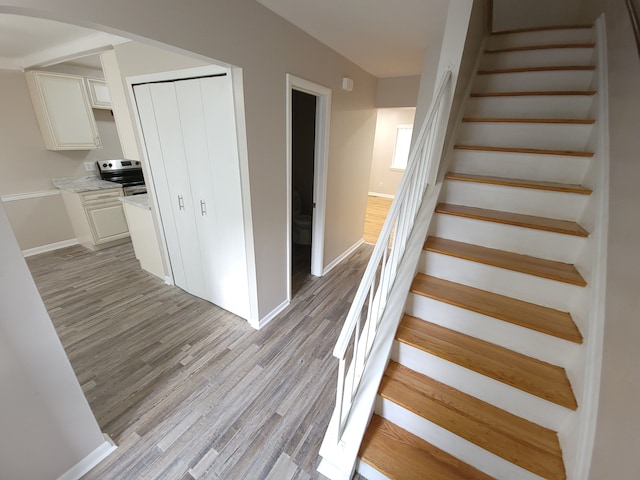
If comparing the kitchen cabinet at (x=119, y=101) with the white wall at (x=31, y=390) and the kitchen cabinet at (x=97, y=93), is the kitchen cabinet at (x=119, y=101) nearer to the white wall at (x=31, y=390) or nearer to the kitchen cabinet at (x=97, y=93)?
the kitchen cabinet at (x=97, y=93)

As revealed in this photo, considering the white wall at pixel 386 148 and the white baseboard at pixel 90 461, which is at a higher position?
the white wall at pixel 386 148

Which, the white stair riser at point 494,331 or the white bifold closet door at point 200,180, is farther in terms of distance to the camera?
the white bifold closet door at point 200,180

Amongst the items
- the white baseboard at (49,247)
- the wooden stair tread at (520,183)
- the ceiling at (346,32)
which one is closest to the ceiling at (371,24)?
the ceiling at (346,32)

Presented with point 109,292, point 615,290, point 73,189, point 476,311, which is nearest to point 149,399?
point 109,292

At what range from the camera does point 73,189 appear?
3.46 meters

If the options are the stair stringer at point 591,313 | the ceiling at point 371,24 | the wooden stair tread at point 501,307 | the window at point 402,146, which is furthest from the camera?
the window at point 402,146

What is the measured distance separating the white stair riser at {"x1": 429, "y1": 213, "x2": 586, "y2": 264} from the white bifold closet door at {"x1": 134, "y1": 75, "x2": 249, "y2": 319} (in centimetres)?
154

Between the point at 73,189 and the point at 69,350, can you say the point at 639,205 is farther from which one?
the point at 73,189

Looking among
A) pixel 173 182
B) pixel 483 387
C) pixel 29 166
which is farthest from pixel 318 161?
pixel 29 166

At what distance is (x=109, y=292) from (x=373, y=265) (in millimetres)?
3183

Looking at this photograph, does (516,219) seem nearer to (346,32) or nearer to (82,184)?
(346,32)

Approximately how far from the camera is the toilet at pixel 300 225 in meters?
3.83

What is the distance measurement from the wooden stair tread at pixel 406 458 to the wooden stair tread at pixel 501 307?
709mm

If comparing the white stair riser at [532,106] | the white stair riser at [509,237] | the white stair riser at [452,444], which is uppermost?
the white stair riser at [532,106]
